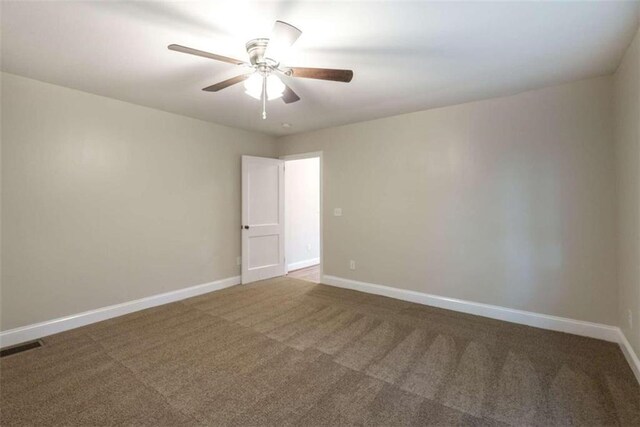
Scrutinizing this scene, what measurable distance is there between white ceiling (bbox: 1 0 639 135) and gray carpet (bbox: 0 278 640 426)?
7.80 feet

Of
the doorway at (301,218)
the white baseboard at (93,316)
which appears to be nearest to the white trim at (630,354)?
the doorway at (301,218)

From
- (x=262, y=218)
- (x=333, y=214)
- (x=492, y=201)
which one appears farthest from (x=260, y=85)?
(x=262, y=218)

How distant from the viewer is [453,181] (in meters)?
3.44

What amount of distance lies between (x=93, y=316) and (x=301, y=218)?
359 cm

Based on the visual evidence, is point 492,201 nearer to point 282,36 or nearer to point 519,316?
point 519,316

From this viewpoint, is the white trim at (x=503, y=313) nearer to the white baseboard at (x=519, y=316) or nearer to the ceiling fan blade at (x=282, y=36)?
the white baseboard at (x=519, y=316)

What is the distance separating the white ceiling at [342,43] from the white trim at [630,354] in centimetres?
226

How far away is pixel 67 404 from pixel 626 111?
445 cm

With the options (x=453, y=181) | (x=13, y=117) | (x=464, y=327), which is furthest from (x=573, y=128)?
(x=13, y=117)

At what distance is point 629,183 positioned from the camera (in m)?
2.26

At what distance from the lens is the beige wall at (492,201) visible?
2709 mm

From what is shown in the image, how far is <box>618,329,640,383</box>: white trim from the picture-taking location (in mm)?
2079

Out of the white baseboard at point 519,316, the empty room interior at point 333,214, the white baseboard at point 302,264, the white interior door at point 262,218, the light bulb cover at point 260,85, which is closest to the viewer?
the empty room interior at point 333,214

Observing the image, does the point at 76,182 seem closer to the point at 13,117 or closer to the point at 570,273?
the point at 13,117
